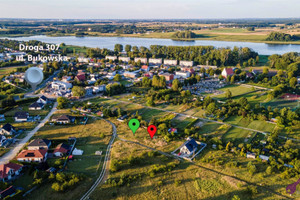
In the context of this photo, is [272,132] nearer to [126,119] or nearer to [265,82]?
[126,119]

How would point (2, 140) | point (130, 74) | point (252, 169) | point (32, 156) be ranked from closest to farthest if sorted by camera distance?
point (252, 169) < point (32, 156) < point (2, 140) < point (130, 74)

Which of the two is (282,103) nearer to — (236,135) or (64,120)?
(236,135)

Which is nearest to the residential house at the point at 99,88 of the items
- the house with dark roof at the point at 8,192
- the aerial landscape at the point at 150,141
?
the aerial landscape at the point at 150,141

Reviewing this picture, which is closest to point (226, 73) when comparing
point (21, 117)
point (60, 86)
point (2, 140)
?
point (60, 86)

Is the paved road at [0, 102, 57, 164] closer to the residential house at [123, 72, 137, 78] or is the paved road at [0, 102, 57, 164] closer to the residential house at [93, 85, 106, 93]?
the residential house at [93, 85, 106, 93]

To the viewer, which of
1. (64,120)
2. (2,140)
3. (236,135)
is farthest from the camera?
(64,120)

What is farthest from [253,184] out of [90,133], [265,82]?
[265,82]
